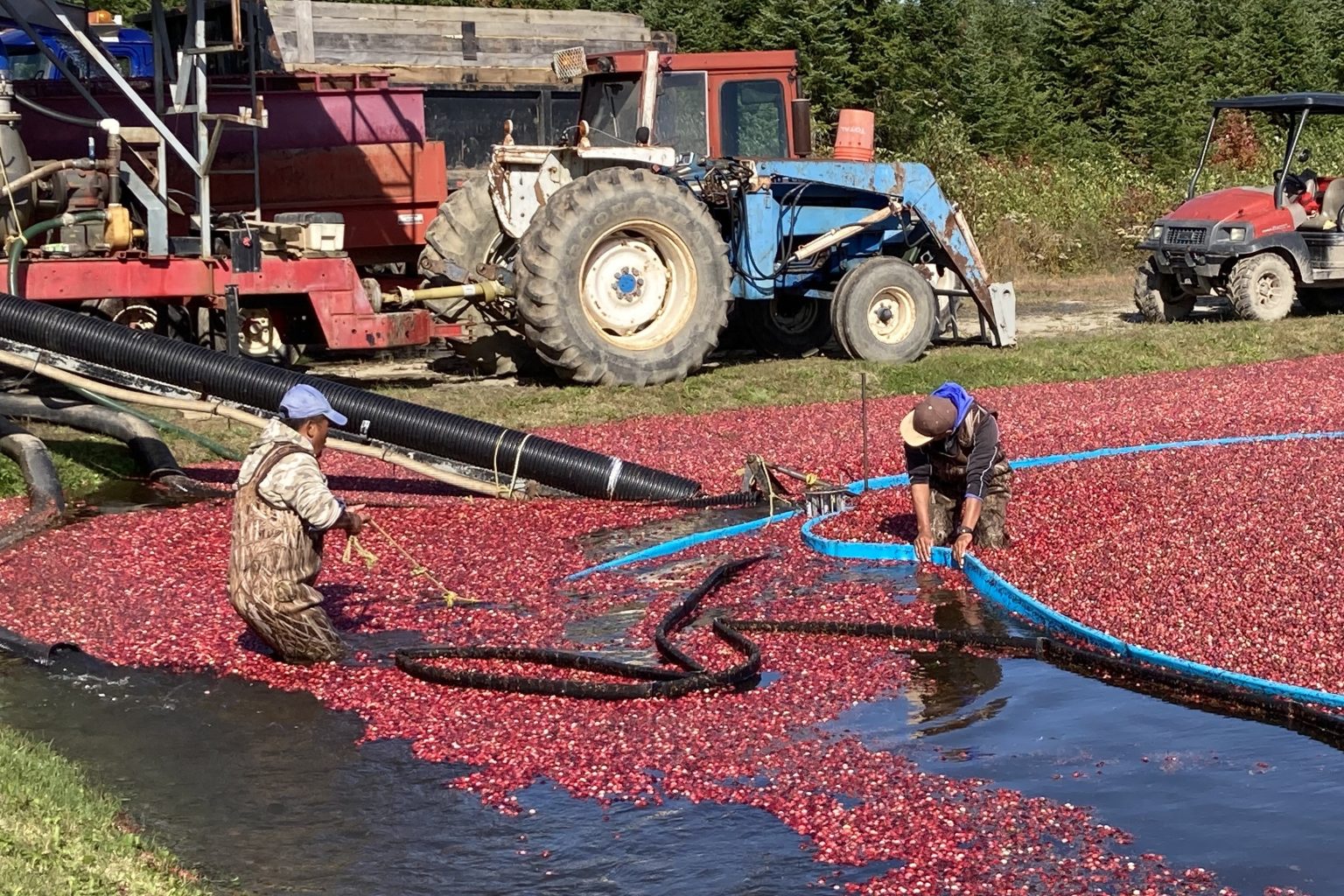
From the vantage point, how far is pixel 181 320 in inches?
673

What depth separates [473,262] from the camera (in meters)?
17.8

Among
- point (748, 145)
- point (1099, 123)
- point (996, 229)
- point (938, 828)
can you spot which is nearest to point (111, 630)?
point (938, 828)

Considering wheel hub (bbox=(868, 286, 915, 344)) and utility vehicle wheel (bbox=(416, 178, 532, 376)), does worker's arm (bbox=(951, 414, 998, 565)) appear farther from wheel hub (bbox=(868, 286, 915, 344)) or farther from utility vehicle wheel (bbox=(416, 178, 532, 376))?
utility vehicle wheel (bbox=(416, 178, 532, 376))

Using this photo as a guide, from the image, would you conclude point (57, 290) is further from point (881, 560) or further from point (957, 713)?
point (957, 713)

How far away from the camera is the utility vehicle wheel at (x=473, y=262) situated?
17344 mm

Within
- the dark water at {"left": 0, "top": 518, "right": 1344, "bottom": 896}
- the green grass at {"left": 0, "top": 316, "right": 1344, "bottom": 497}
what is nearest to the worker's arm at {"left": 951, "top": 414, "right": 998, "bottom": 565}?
the dark water at {"left": 0, "top": 518, "right": 1344, "bottom": 896}

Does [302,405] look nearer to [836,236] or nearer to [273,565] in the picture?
[273,565]

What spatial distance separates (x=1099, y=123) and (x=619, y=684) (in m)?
31.3

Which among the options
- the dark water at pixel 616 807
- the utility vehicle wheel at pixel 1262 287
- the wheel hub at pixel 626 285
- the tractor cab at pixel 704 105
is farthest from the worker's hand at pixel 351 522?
the utility vehicle wheel at pixel 1262 287

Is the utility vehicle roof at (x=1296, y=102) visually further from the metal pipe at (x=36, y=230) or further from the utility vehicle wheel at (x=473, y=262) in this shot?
the metal pipe at (x=36, y=230)

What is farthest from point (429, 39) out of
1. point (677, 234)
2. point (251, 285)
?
point (251, 285)

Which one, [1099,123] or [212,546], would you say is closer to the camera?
[212,546]

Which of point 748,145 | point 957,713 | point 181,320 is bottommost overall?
point 957,713

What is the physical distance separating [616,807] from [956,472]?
3978mm
